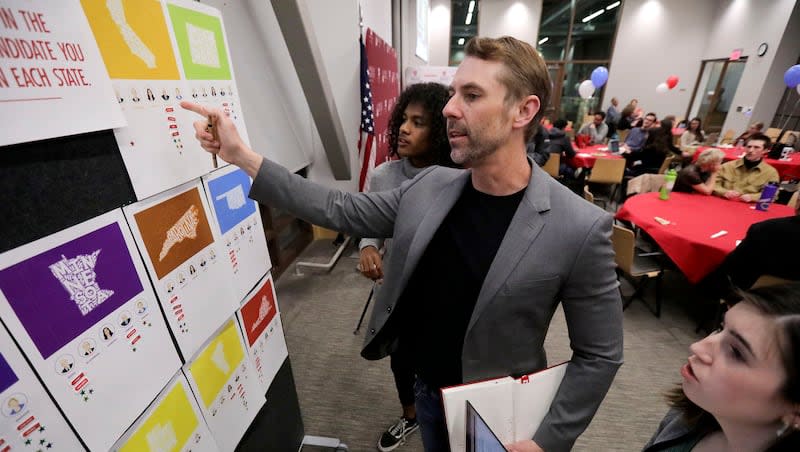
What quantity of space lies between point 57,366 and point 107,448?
23cm

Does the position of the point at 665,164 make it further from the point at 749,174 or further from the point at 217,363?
the point at 217,363

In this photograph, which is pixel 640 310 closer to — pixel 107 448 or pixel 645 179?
pixel 645 179

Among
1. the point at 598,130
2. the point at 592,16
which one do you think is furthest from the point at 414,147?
the point at 592,16

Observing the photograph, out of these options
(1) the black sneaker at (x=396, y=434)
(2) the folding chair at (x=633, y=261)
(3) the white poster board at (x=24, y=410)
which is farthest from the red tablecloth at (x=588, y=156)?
(3) the white poster board at (x=24, y=410)

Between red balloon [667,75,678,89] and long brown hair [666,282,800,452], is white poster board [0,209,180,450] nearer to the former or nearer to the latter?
long brown hair [666,282,800,452]

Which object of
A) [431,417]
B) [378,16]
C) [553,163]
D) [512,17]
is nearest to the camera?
[431,417]

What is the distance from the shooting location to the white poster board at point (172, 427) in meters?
0.82

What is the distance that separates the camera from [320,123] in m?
2.98

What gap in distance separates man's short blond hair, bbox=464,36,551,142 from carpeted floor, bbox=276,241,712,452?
6.26 ft

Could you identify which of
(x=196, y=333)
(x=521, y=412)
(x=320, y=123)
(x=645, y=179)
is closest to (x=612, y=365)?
(x=521, y=412)

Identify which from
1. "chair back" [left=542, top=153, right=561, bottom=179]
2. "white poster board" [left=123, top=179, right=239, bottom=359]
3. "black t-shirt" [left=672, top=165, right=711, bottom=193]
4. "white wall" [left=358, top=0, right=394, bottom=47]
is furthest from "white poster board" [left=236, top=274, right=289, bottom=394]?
"chair back" [left=542, top=153, right=561, bottom=179]

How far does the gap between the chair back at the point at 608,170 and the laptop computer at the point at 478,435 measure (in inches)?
217

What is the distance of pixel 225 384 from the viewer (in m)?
1.15

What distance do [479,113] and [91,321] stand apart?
1.03 meters
